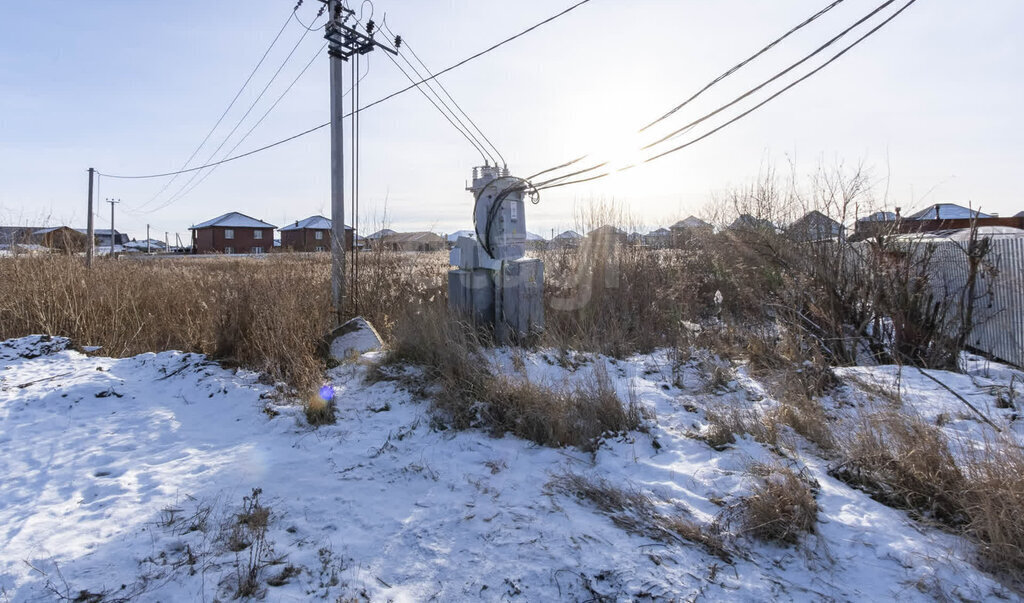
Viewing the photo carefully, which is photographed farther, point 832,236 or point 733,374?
point 832,236

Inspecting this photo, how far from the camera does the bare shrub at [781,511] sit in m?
2.65

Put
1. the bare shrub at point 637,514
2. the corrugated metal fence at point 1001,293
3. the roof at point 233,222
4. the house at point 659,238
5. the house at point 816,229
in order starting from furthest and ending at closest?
the roof at point 233,222, the house at point 659,238, the house at point 816,229, the corrugated metal fence at point 1001,293, the bare shrub at point 637,514

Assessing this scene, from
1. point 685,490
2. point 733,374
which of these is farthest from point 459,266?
point 685,490

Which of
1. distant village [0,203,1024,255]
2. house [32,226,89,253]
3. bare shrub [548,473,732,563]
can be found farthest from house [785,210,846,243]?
house [32,226,89,253]

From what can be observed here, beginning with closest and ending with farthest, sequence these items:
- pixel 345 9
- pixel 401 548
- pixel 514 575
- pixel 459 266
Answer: pixel 514 575 → pixel 401 548 → pixel 459 266 → pixel 345 9

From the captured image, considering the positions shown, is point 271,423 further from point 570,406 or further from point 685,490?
point 685,490

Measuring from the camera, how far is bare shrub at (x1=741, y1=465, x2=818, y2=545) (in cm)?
265

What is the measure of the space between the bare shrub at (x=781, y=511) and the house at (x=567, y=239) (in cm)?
869

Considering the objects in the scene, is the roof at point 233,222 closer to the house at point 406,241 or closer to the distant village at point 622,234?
the distant village at point 622,234

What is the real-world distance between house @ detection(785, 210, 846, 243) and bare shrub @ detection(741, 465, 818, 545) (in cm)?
508

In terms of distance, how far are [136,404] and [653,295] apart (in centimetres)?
747

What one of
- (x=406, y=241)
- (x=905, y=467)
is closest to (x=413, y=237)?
(x=406, y=241)

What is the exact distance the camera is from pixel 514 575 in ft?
7.89

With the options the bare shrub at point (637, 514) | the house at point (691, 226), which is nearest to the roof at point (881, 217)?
the house at point (691, 226)
